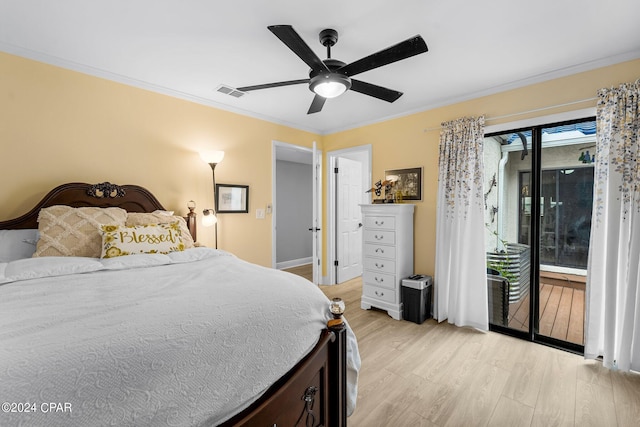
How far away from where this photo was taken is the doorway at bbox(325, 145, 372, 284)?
14.8 ft

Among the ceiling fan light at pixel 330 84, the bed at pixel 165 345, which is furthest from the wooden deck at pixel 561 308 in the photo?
the ceiling fan light at pixel 330 84

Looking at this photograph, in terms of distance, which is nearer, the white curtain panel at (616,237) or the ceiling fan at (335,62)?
the ceiling fan at (335,62)

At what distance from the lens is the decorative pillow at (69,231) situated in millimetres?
1966

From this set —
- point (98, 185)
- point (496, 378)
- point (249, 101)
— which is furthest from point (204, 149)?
point (496, 378)

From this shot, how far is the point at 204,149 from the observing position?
3.24 metres

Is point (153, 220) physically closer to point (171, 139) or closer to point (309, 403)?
point (171, 139)

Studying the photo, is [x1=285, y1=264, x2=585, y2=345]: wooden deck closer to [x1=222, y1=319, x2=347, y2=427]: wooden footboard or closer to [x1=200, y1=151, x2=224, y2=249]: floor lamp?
[x1=222, y1=319, x2=347, y2=427]: wooden footboard

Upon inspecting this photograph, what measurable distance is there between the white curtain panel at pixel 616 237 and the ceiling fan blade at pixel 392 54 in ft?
6.04

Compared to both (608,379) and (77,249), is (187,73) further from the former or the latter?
(608,379)

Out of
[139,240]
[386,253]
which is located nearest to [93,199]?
A: [139,240]

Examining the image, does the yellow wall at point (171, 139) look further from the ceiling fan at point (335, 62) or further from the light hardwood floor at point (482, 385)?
the ceiling fan at point (335, 62)

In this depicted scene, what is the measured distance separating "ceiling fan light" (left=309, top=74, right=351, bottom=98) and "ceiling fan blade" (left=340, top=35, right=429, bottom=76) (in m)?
0.06

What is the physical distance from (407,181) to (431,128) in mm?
673


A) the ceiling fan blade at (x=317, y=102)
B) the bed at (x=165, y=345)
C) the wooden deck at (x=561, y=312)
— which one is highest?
the ceiling fan blade at (x=317, y=102)
